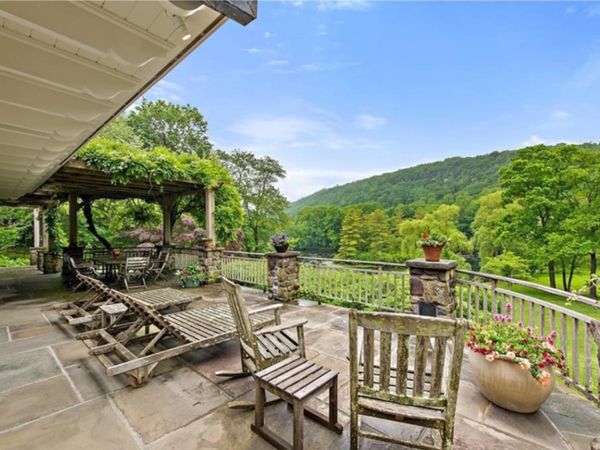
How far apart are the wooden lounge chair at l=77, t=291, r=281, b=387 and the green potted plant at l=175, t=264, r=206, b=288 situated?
314cm

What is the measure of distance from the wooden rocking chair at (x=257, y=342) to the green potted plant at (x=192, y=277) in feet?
15.1

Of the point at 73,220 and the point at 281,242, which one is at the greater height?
the point at 73,220

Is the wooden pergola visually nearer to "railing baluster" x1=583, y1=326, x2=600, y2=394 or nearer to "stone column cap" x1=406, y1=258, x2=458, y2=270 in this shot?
"stone column cap" x1=406, y1=258, x2=458, y2=270

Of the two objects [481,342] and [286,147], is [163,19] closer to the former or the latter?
[481,342]

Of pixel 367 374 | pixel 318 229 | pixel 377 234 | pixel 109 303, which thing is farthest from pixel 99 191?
pixel 318 229

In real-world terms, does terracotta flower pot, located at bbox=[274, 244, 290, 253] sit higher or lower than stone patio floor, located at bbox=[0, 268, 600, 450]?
higher

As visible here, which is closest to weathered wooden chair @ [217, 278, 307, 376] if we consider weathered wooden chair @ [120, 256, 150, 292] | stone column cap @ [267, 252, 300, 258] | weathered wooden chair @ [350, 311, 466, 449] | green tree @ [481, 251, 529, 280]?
weathered wooden chair @ [350, 311, 466, 449]

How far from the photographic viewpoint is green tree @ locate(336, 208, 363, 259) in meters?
24.9

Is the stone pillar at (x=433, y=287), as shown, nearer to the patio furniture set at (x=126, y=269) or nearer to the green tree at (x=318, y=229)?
the patio furniture set at (x=126, y=269)

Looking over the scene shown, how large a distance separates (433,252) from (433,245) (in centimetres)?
9

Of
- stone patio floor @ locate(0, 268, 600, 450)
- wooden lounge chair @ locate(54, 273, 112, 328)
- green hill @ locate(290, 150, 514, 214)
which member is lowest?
stone patio floor @ locate(0, 268, 600, 450)

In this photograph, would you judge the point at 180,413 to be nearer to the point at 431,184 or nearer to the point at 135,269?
the point at 135,269

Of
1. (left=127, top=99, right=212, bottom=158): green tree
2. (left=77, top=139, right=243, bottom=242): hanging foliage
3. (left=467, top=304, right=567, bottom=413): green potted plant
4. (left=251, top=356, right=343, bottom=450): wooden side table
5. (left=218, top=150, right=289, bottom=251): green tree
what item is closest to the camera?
(left=251, top=356, right=343, bottom=450): wooden side table

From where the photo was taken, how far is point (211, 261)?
22.9ft
